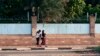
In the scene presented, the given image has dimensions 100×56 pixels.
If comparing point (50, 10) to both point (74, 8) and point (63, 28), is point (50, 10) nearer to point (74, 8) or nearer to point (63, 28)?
point (63, 28)

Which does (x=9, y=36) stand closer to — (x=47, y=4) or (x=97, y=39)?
(x=47, y=4)

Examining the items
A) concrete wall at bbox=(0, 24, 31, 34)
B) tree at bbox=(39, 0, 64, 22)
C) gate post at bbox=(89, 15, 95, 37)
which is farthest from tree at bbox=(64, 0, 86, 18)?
concrete wall at bbox=(0, 24, 31, 34)

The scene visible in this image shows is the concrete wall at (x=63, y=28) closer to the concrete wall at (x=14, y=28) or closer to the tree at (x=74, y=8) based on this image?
the concrete wall at (x=14, y=28)

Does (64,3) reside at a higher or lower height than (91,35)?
higher

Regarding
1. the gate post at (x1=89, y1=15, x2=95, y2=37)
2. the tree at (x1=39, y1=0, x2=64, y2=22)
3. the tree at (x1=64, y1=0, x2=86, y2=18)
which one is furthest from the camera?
the tree at (x1=64, y1=0, x2=86, y2=18)

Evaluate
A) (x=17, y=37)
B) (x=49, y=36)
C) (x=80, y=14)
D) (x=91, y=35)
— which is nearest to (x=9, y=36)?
(x=17, y=37)

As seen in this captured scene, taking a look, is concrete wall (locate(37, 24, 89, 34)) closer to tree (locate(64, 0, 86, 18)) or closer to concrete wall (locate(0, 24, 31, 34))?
concrete wall (locate(0, 24, 31, 34))

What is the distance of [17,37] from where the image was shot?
1214 inches

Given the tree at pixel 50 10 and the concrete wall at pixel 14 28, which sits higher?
the tree at pixel 50 10

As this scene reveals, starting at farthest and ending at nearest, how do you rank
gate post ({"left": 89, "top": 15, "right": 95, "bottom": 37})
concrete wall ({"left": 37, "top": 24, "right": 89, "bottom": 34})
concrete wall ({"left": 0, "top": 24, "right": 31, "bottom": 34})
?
gate post ({"left": 89, "top": 15, "right": 95, "bottom": 37}) < concrete wall ({"left": 37, "top": 24, "right": 89, "bottom": 34}) < concrete wall ({"left": 0, "top": 24, "right": 31, "bottom": 34})

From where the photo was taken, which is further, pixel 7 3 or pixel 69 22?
pixel 7 3

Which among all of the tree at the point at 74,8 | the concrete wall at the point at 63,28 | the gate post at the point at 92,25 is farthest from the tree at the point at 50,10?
the tree at the point at 74,8

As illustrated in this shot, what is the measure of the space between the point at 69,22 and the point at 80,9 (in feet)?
22.4

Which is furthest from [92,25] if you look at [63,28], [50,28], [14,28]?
[14,28]
